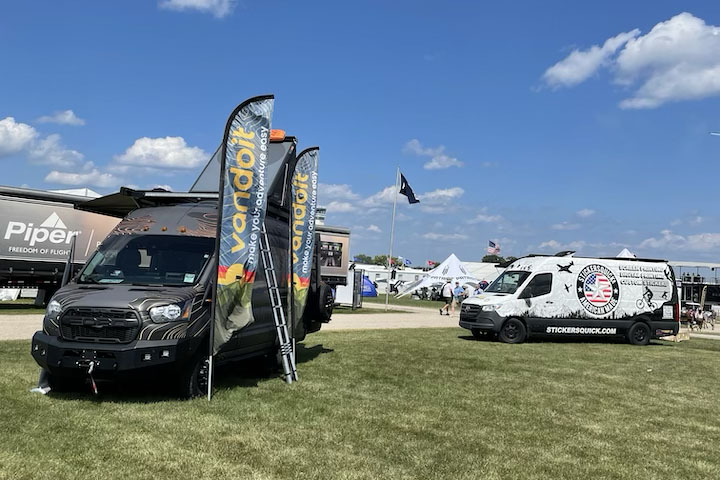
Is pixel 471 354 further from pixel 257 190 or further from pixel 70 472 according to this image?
pixel 70 472

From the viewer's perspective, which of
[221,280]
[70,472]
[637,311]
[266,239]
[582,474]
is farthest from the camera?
[637,311]

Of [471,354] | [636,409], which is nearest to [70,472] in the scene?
[636,409]

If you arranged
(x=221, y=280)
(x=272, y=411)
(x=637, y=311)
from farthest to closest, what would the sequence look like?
(x=637, y=311)
(x=221, y=280)
(x=272, y=411)

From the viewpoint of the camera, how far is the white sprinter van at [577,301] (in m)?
16.0

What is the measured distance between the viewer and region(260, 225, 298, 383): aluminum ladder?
8.35m

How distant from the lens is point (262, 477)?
176 inches

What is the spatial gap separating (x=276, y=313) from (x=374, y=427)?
2.98 m

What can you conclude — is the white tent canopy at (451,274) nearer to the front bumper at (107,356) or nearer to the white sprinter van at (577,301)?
the white sprinter van at (577,301)

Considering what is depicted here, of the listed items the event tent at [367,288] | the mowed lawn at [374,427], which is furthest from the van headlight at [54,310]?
the event tent at [367,288]

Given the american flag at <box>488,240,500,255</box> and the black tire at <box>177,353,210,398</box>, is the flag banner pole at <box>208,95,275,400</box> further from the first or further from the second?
the american flag at <box>488,240,500,255</box>

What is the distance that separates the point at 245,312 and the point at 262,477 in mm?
3073

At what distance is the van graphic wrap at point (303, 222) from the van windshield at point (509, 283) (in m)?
8.42

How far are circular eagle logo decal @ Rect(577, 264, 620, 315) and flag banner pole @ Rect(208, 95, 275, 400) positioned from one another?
38.7 feet

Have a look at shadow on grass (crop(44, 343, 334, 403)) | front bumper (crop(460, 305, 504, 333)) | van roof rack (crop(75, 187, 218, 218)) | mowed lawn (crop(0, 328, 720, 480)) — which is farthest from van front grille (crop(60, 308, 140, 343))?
front bumper (crop(460, 305, 504, 333))
